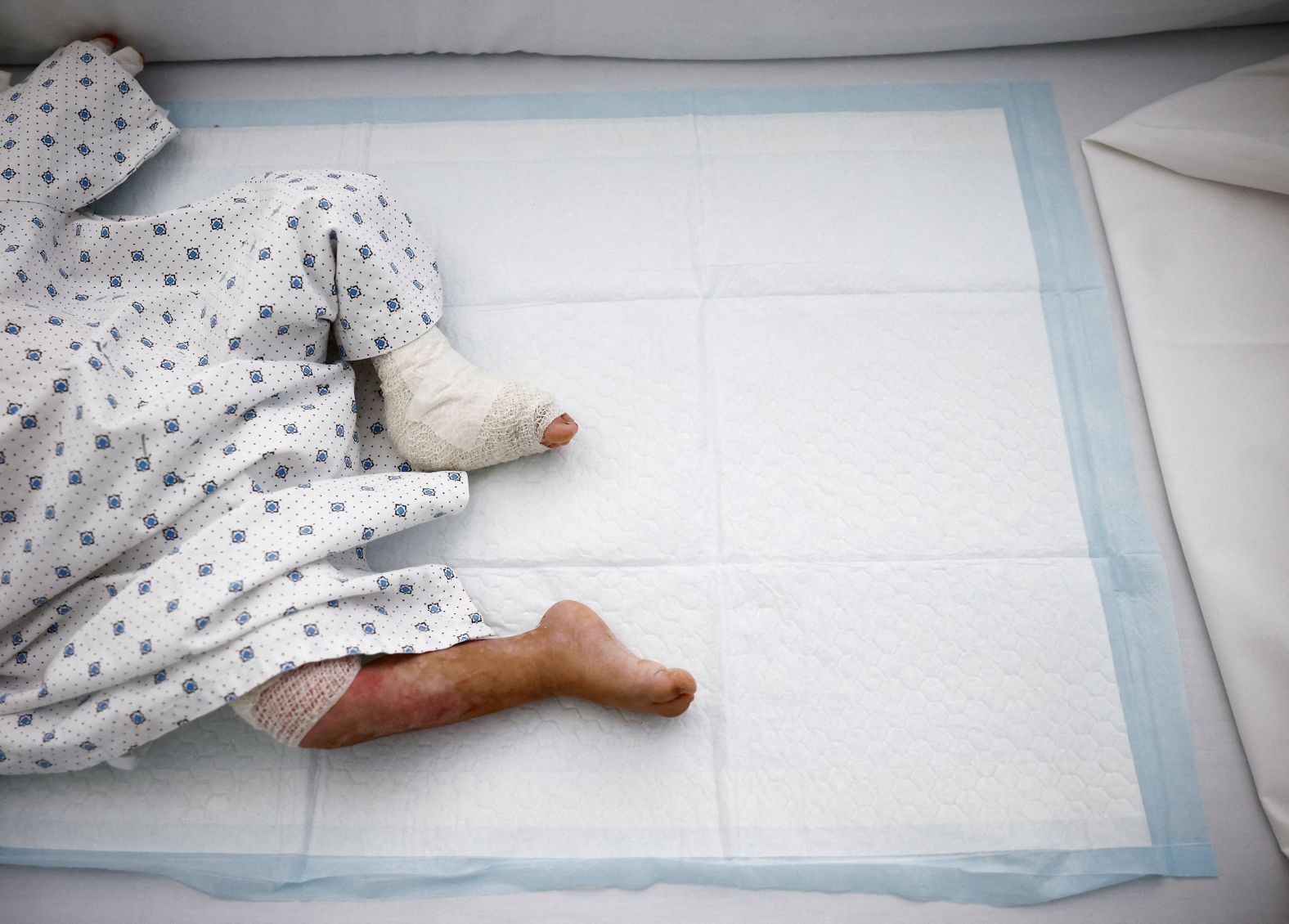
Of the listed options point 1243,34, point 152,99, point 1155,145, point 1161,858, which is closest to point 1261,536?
point 1161,858

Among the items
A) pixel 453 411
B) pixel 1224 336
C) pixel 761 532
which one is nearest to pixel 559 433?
pixel 453 411

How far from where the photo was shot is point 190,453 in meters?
0.87

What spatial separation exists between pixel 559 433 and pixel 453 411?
115 mm

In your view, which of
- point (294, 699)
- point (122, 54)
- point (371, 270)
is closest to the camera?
point (294, 699)

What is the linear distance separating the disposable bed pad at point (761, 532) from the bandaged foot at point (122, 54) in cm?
8

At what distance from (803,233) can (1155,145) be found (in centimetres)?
46

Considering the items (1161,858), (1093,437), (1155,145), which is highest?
(1155,145)

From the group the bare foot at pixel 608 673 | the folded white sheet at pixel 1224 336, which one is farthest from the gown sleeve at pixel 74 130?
the folded white sheet at pixel 1224 336

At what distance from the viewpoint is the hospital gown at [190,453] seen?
0.82 metres

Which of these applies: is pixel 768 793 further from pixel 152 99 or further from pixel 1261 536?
pixel 152 99

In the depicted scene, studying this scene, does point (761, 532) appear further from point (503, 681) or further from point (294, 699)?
point (294, 699)

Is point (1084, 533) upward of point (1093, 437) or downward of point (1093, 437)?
downward

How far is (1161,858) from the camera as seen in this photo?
0.86 meters

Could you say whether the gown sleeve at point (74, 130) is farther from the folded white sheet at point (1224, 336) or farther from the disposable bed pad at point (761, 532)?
the folded white sheet at point (1224, 336)
